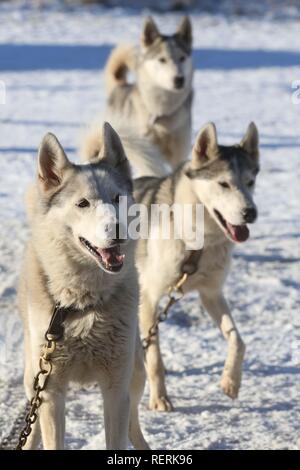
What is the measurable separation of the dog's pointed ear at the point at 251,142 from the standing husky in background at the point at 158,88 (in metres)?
2.44

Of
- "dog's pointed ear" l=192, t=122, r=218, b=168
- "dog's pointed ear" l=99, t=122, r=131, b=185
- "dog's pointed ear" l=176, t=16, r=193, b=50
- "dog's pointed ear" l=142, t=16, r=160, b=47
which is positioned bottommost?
"dog's pointed ear" l=99, t=122, r=131, b=185

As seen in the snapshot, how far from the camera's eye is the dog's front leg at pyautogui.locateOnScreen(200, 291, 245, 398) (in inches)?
171

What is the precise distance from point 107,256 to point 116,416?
56 centimetres

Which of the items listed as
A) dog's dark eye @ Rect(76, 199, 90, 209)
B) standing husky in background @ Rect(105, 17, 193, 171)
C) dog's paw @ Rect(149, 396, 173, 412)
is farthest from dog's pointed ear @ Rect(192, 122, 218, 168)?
standing husky in background @ Rect(105, 17, 193, 171)

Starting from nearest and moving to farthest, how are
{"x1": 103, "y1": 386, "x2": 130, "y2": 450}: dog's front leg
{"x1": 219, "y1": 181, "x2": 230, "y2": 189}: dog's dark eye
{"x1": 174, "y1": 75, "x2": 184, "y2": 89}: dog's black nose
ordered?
{"x1": 103, "y1": 386, "x2": 130, "y2": 450}: dog's front leg → {"x1": 219, "y1": 181, "x2": 230, "y2": 189}: dog's dark eye → {"x1": 174, "y1": 75, "x2": 184, "y2": 89}: dog's black nose

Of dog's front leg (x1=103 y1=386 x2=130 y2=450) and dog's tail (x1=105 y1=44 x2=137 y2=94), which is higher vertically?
dog's tail (x1=105 y1=44 x2=137 y2=94)

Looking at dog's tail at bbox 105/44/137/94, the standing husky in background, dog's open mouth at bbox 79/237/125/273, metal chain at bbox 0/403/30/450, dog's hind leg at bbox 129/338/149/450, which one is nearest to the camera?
dog's open mouth at bbox 79/237/125/273

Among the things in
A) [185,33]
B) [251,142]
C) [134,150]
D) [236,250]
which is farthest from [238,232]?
[185,33]

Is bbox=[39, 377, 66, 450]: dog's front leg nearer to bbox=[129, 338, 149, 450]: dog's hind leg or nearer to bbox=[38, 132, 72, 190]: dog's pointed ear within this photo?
bbox=[129, 338, 149, 450]: dog's hind leg

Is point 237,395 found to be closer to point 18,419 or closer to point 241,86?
point 18,419

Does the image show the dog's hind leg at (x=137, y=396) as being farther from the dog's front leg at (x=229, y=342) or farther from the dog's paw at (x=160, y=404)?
the dog's front leg at (x=229, y=342)

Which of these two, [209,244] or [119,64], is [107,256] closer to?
[209,244]

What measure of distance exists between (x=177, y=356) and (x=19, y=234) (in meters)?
2.34

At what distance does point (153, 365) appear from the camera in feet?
14.7
